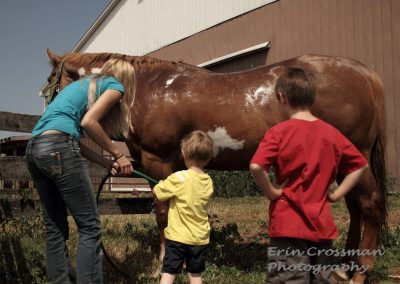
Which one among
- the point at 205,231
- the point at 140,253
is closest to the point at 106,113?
the point at 205,231

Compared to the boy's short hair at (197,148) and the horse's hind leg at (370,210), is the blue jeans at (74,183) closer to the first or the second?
the boy's short hair at (197,148)

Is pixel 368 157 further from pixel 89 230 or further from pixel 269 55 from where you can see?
pixel 269 55

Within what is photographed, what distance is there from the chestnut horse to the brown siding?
6.73m

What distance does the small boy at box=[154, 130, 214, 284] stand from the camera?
3.00 meters

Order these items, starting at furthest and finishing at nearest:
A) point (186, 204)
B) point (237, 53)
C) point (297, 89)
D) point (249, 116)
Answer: point (237, 53), point (249, 116), point (186, 204), point (297, 89)

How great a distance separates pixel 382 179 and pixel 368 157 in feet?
1.11

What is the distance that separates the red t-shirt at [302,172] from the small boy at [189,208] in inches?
30.9

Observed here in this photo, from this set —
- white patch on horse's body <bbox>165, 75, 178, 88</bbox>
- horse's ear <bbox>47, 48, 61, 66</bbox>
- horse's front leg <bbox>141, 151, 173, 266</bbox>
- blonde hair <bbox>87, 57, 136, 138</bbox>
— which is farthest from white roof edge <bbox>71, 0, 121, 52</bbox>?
blonde hair <bbox>87, 57, 136, 138</bbox>

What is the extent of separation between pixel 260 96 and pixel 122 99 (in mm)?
1627

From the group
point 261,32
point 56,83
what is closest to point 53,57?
point 56,83

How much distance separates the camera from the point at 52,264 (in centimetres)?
296

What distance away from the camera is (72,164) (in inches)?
109

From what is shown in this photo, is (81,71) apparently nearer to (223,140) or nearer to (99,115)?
(223,140)

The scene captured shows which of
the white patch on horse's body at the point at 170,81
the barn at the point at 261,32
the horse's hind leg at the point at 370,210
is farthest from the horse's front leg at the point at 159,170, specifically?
the barn at the point at 261,32
